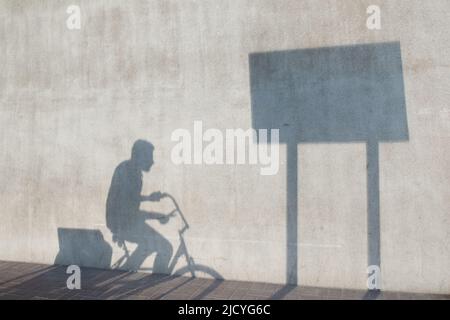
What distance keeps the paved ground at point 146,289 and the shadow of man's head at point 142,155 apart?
162 centimetres

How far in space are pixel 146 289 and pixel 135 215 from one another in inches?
43.2

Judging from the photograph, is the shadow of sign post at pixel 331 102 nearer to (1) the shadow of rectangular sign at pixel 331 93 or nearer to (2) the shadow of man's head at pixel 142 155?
(1) the shadow of rectangular sign at pixel 331 93

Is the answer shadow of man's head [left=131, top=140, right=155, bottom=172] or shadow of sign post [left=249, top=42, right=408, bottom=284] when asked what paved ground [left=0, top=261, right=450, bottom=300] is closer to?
shadow of sign post [left=249, top=42, right=408, bottom=284]

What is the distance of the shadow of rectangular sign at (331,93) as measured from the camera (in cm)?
414

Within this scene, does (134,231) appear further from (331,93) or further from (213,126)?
(331,93)

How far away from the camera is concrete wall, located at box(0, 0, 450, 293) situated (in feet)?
13.4

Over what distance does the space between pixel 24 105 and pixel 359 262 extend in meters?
5.69

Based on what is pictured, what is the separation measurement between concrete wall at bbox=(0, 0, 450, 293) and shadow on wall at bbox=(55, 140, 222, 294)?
0.32ft

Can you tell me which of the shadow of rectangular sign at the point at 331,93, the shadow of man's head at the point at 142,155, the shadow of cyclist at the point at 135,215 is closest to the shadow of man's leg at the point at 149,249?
the shadow of cyclist at the point at 135,215

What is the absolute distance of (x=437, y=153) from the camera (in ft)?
13.2

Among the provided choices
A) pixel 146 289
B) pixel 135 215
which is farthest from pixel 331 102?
pixel 146 289

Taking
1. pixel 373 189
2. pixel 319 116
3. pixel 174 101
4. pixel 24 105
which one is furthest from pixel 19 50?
pixel 373 189

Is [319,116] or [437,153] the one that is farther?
[319,116]
